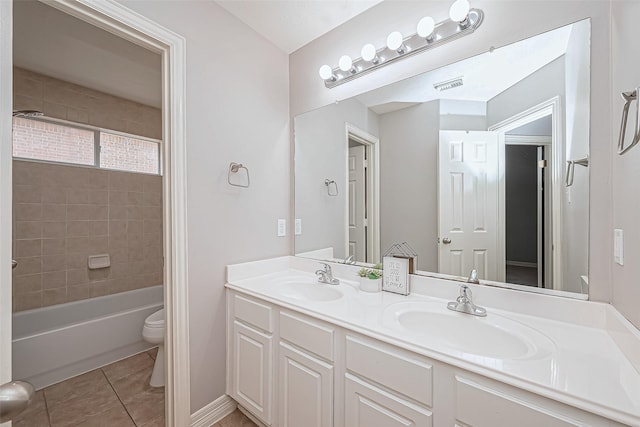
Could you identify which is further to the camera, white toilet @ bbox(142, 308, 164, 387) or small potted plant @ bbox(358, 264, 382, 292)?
white toilet @ bbox(142, 308, 164, 387)

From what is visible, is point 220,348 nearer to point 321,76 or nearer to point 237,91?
point 237,91

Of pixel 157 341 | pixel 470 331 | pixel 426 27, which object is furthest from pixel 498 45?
pixel 157 341

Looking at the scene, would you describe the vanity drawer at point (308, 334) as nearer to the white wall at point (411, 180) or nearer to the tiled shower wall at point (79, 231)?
the white wall at point (411, 180)

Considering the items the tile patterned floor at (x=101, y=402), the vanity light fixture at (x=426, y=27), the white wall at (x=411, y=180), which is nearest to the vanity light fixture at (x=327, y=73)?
the white wall at (x=411, y=180)

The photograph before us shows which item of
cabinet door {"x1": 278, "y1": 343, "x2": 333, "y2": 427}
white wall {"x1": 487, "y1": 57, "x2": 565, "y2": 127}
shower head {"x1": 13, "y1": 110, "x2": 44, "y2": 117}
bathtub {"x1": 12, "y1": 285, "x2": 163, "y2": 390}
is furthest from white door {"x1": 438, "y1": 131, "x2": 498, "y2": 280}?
shower head {"x1": 13, "y1": 110, "x2": 44, "y2": 117}

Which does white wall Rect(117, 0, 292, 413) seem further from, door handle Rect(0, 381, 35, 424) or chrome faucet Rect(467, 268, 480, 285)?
chrome faucet Rect(467, 268, 480, 285)

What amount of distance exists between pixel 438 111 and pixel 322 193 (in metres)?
0.93

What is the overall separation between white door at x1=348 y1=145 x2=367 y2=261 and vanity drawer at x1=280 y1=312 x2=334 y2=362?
2.13 ft

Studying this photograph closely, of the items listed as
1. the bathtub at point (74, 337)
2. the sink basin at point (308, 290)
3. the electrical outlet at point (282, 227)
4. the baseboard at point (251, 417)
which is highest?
the electrical outlet at point (282, 227)

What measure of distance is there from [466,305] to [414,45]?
4.55 feet

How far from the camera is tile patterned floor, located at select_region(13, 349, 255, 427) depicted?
1.62m

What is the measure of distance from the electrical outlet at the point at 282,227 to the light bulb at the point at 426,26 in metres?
1.48

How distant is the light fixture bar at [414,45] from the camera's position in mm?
1301

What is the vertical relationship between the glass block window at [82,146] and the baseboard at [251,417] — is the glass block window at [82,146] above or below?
above
